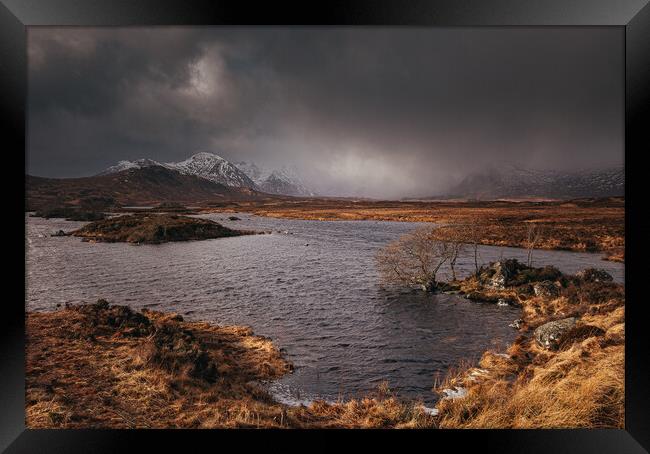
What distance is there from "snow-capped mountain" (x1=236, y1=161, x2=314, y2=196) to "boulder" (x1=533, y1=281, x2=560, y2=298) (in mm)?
6702

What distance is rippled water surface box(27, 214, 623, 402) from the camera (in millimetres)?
4977

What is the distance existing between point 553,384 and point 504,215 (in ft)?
14.9

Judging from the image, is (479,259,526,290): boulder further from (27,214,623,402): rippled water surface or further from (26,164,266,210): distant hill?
(26,164,266,210): distant hill

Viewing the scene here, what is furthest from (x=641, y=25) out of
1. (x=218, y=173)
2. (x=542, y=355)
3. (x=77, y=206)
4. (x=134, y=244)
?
(x=134, y=244)

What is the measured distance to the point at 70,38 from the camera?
5004mm

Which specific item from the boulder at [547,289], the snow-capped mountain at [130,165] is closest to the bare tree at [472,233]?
the boulder at [547,289]

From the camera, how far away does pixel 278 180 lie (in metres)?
7.09

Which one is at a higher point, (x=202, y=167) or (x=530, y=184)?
(x=202, y=167)

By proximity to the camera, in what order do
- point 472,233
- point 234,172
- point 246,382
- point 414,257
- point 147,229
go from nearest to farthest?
point 246,382 < point 234,172 < point 472,233 < point 414,257 < point 147,229
